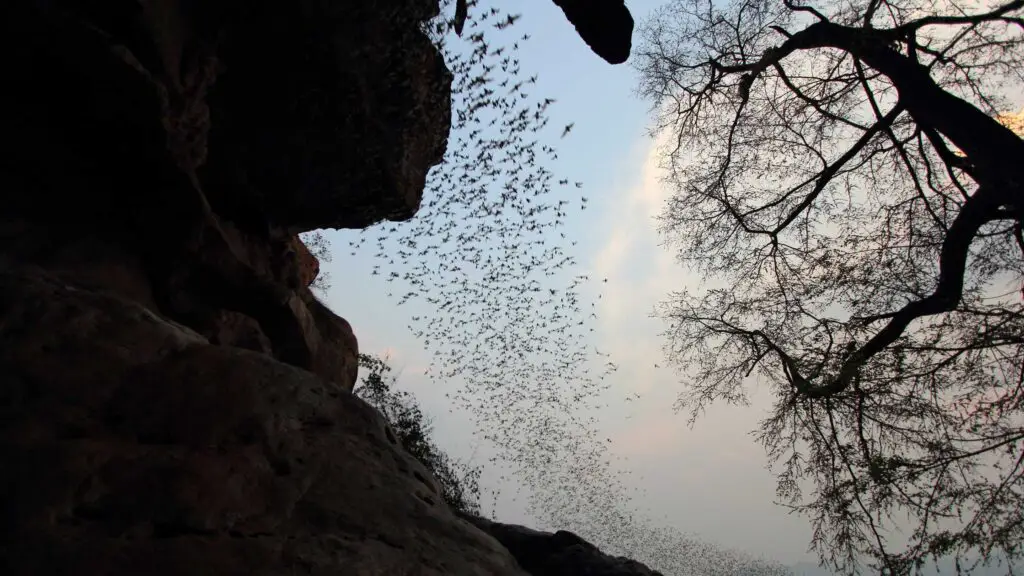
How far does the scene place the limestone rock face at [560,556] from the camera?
4.68 m

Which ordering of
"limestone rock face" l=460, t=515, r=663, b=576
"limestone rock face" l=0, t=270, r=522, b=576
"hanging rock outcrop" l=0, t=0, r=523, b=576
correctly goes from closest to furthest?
1. "limestone rock face" l=0, t=270, r=522, b=576
2. "hanging rock outcrop" l=0, t=0, r=523, b=576
3. "limestone rock face" l=460, t=515, r=663, b=576

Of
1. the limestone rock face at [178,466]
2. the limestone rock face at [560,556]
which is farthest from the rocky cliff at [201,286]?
the limestone rock face at [560,556]

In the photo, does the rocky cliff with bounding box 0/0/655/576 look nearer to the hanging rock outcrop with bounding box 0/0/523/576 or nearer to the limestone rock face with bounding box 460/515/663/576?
the hanging rock outcrop with bounding box 0/0/523/576

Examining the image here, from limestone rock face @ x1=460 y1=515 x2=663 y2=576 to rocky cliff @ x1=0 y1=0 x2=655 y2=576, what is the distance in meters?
1.42

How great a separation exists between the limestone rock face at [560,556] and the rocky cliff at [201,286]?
55.8 inches

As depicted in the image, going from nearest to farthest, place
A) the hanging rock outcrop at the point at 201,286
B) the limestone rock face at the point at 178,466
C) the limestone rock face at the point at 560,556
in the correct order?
the limestone rock face at the point at 178,466 → the hanging rock outcrop at the point at 201,286 → the limestone rock face at the point at 560,556

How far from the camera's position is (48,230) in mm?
4480

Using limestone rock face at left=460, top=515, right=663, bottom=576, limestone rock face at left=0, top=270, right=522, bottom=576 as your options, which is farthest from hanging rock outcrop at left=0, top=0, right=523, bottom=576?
limestone rock face at left=460, top=515, right=663, bottom=576

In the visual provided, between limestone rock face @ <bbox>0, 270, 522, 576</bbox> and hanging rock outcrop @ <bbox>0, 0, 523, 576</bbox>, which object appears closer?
limestone rock face @ <bbox>0, 270, 522, 576</bbox>

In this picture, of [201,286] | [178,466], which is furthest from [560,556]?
[201,286]

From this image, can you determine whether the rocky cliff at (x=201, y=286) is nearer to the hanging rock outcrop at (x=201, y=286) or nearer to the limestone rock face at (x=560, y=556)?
the hanging rock outcrop at (x=201, y=286)

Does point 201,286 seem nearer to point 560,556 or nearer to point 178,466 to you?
point 178,466

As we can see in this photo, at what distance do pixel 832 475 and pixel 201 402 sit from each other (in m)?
8.70

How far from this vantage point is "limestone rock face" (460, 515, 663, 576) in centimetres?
468
